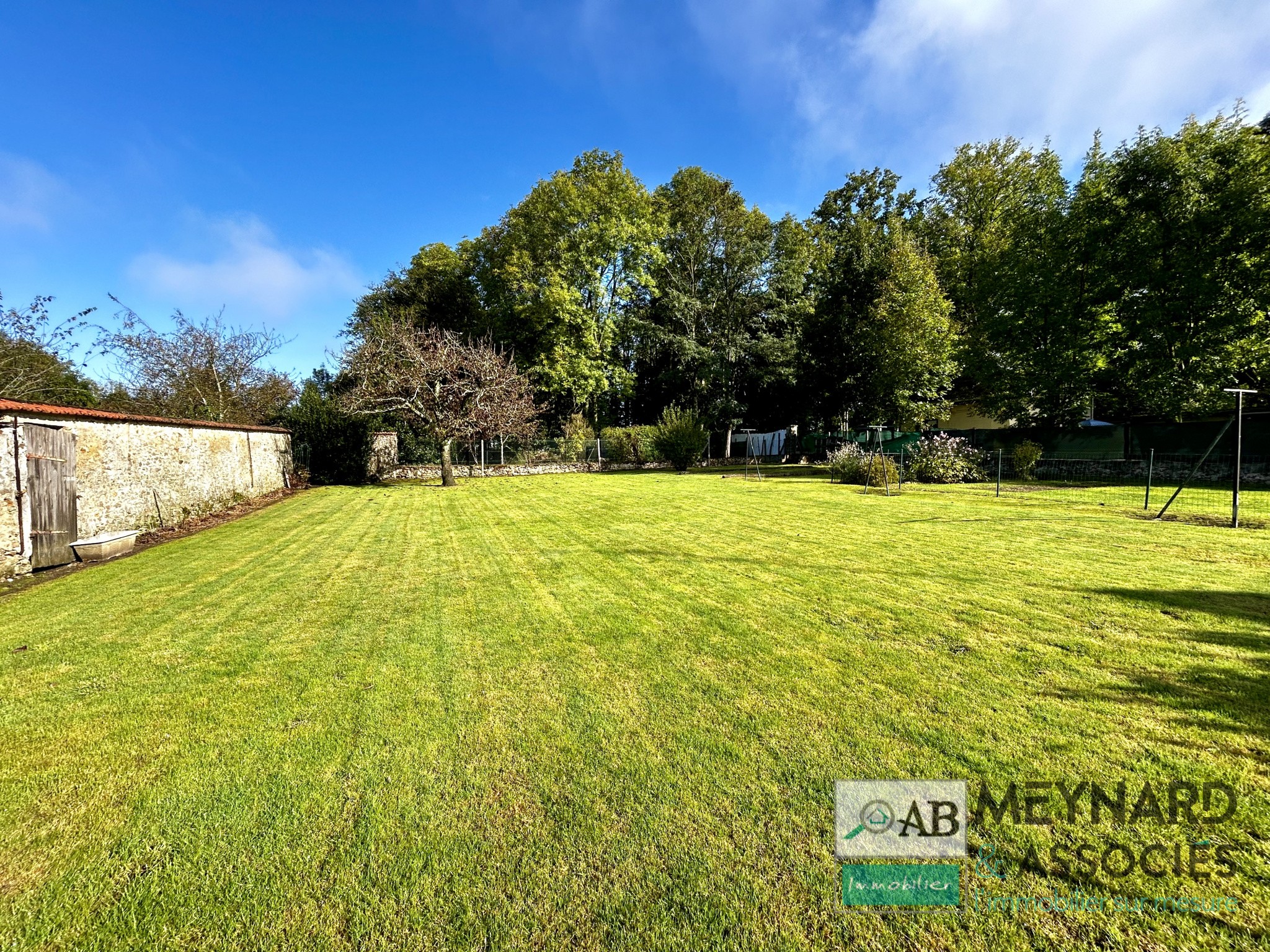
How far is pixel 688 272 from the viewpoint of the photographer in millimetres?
29172

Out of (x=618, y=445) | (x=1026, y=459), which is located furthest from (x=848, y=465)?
(x=618, y=445)

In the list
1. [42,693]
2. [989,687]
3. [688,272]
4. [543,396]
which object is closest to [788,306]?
[688,272]

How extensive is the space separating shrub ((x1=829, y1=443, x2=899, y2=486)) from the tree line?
7611 millimetres

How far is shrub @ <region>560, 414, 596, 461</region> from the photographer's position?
2436cm

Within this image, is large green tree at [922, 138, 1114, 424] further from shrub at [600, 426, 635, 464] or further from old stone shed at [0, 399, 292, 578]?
old stone shed at [0, 399, 292, 578]

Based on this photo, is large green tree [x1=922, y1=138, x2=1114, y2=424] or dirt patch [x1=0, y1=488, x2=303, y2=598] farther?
large green tree [x1=922, y1=138, x2=1114, y2=424]

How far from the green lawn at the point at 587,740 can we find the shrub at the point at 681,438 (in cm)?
1718

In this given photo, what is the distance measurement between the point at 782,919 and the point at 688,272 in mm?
30836

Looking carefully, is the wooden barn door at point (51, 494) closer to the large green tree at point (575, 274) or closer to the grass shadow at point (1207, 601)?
the grass shadow at point (1207, 601)

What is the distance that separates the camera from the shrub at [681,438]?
73.5 ft

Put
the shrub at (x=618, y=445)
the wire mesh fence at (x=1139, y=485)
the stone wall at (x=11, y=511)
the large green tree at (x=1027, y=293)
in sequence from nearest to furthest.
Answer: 1. the stone wall at (x=11, y=511)
2. the wire mesh fence at (x=1139, y=485)
3. the large green tree at (x=1027, y=293)
4. the shrub at (x=618, y=445)

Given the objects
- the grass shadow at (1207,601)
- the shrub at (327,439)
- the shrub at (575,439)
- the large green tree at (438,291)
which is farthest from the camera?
the large green tree at (438,291)

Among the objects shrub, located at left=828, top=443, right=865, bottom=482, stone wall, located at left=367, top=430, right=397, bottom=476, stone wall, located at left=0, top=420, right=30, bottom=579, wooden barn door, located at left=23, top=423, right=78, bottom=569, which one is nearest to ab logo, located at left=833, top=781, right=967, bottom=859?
stone wall, located at left=0, top=420, right=30, bottom=579

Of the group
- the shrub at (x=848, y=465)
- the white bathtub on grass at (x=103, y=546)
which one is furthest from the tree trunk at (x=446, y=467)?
the shrub at (x=848, y=465)
